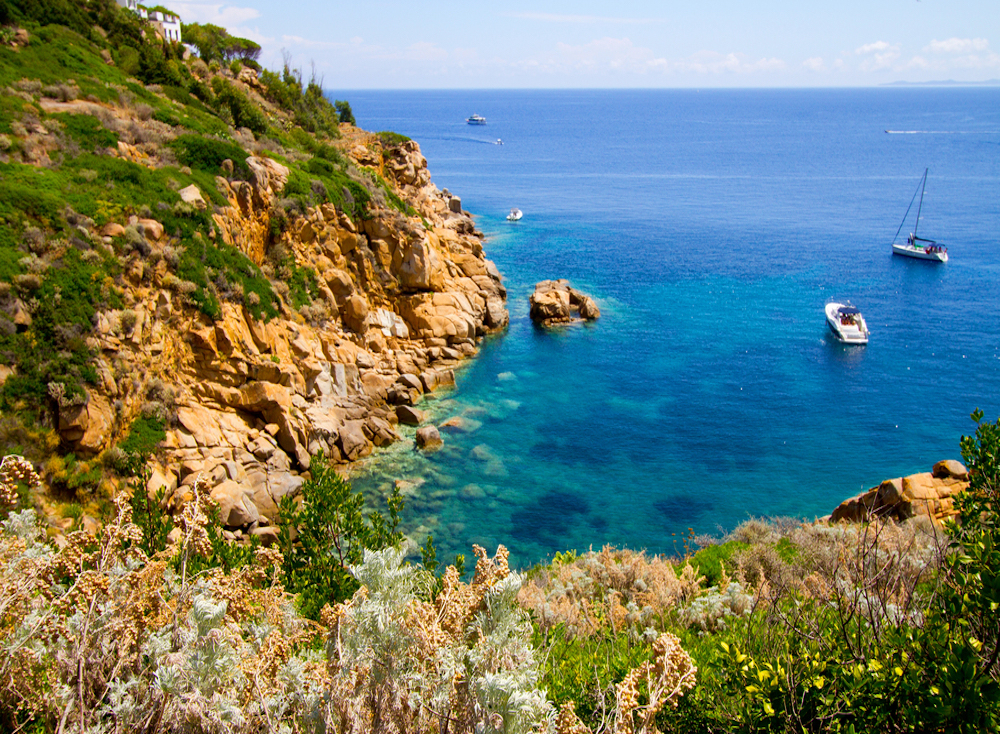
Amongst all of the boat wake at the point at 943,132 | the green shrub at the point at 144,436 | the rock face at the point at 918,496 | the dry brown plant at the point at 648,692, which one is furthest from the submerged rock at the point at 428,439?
the boat wake at the point at 943,132

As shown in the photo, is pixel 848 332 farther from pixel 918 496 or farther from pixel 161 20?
pixel 161 20

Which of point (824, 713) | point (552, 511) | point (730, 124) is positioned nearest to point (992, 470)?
point (824, 713)

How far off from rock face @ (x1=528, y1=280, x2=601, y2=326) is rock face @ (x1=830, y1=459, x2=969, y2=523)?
25.0 metres

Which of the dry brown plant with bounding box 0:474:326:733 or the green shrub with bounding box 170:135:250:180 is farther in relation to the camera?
the green shrub with bounding box 170:135:250:180

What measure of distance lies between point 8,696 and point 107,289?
1858 cm

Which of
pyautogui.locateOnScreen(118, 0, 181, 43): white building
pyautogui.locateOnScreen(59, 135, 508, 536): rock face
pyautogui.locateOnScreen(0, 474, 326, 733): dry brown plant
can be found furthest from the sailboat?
pyautogui.locateOnScreen(0, 474, 326, 733): dry brown plant

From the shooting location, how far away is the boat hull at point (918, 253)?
54750 millimetres

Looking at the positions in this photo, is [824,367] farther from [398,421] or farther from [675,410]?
[398,421]

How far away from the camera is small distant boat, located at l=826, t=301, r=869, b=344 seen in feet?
131

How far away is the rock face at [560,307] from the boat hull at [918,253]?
31585mm

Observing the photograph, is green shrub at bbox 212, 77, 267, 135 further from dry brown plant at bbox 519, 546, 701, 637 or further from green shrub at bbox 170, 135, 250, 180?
dry brown plant at bbox 519, 546, 701, 637

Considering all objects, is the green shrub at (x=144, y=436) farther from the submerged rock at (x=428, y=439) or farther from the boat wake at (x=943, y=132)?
the boat wake at (x=943, y=132)

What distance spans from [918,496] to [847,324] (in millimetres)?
24017

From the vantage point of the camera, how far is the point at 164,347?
23016 millimetres
